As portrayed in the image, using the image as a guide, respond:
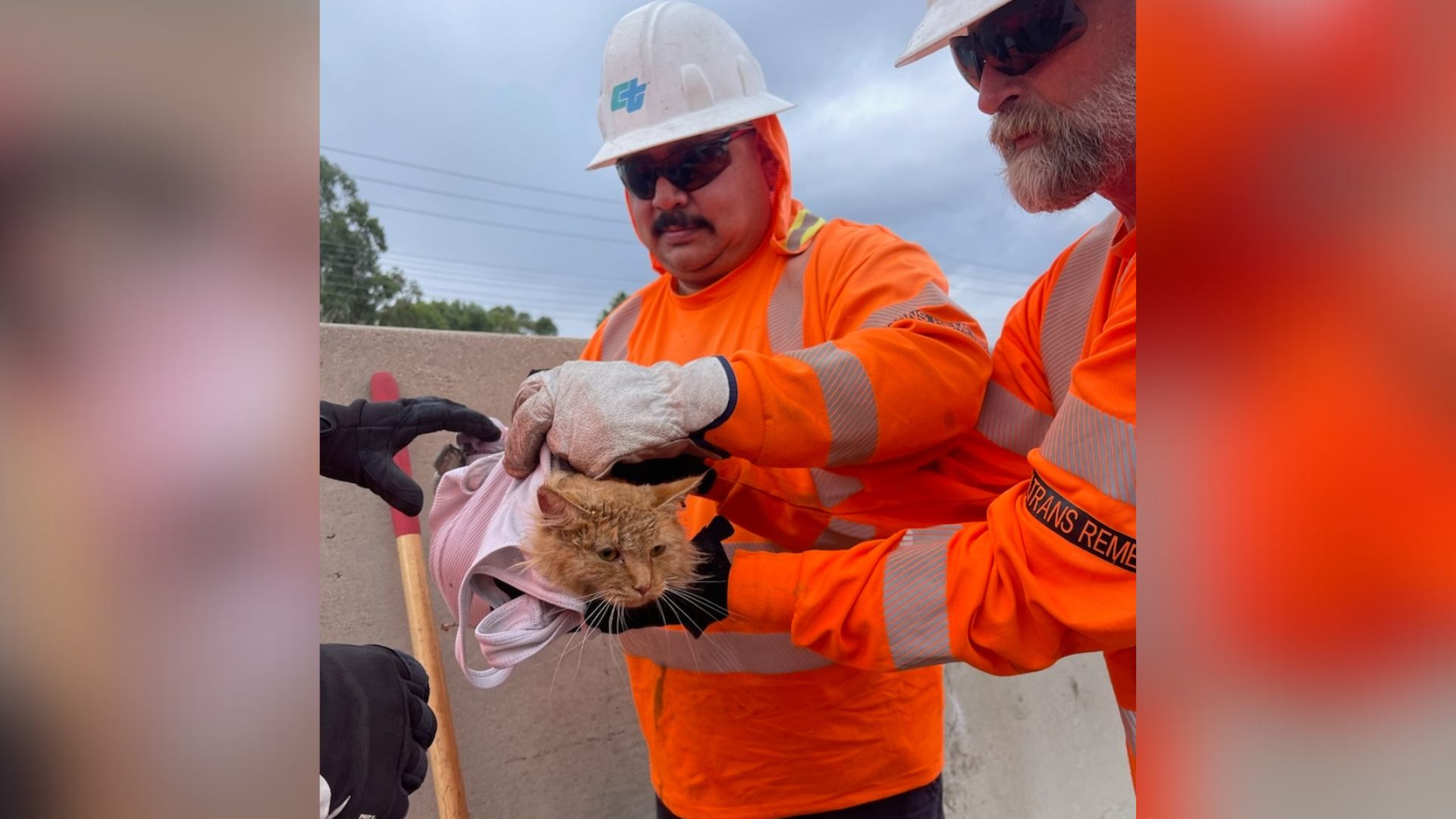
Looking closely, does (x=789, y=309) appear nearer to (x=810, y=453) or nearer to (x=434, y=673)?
(x=810, y=453)

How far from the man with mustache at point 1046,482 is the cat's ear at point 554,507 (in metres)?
0.26

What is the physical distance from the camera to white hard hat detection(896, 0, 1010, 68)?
1244mm

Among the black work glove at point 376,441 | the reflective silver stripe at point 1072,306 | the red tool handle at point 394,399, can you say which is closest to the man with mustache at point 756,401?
the reflective silver stripe at point 1072,306

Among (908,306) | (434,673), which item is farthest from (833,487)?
(434,673)

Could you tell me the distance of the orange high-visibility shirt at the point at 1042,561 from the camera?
0.96 metres

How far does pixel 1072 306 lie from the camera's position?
146cm

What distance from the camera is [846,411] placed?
1386 mm

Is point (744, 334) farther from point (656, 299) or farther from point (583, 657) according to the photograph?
point (583, 657)

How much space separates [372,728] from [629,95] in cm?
163

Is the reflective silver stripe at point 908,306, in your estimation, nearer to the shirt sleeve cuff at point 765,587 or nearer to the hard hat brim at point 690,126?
the shirt sleeve cuff at point 765,587

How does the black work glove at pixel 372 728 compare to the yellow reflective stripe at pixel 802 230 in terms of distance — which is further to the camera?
the yellow reflective stripe at pixel 802 230
